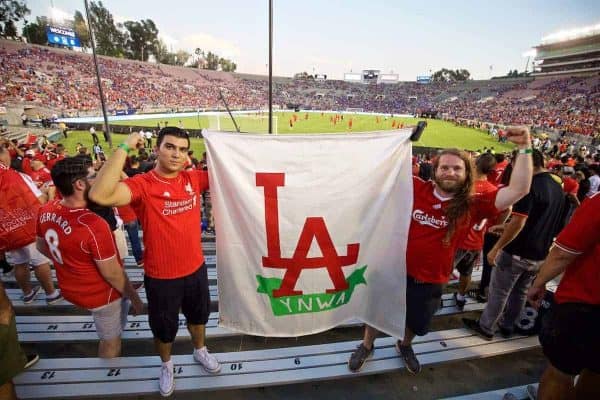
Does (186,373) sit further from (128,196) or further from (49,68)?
(49,68)

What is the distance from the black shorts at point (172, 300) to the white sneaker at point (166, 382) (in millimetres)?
248

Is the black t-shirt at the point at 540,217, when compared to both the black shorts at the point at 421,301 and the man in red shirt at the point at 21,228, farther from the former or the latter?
the man in red shirt at the point at 21,228

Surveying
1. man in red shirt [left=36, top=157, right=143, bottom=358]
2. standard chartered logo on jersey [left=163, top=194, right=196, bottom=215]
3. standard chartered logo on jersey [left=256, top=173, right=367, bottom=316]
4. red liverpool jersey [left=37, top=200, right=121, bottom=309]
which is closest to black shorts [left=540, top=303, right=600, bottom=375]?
standard chartered logo on jersey [left=256, top=173, right=367, bottom=316]

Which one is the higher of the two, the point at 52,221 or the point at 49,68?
the point at 49,68

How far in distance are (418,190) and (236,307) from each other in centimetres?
173

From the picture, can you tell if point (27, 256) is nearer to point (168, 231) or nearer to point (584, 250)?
point (168, 231)

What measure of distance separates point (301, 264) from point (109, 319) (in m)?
1.63

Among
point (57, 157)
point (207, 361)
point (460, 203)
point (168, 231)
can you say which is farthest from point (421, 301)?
point (57, 157)

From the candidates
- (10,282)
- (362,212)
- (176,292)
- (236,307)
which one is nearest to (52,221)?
(176,292)

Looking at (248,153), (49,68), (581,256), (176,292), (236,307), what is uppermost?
(49,68)

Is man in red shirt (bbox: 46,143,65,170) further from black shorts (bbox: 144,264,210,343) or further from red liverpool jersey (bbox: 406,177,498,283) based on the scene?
red liverpool jersey (bbox: 406,177,498,283)

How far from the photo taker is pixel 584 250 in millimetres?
1828

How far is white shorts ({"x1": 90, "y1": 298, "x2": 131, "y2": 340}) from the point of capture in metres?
2.39

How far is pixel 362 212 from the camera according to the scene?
2305 mm
